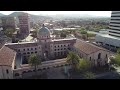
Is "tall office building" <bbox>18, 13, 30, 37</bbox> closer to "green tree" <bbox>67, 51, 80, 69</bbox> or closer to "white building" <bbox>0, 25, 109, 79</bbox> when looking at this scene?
"white building" <bbox>0, 25, 109, 79</bbox>

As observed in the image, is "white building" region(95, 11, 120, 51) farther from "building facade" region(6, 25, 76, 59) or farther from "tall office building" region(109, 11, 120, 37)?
"building facade" region(6, 25, 76, 59)

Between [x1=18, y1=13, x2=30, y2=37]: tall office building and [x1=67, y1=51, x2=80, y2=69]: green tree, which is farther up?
[x1=18, y1=13, x2=30, y2=37]: tall office building

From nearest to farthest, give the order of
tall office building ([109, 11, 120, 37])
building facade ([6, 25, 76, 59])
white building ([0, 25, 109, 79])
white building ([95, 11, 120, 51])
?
1. white building ([0, 25, 109, 79])
2. building facade ([6, 25, 76, 59])
3. white building ([95, 11, 120, 51])
4. tall office building ([109, 11, 120, 37])

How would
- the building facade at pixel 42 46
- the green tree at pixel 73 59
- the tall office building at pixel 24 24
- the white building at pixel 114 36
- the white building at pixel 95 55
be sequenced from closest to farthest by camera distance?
the green tree at pixel 73 59 → the white building at pixel 95 55 → the building facade at pixel 42 46 → the white building at pixel 114 36 → the tall office building at pixel 24 24

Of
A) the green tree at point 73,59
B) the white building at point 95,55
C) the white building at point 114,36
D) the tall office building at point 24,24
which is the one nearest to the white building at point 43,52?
the white building at point 95,55

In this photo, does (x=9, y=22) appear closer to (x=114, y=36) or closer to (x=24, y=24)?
(x=24, y=24)

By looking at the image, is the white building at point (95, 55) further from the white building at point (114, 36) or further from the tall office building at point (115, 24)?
the tall office building at point (115, 24)

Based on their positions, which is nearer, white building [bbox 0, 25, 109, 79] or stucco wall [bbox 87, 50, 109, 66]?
white building [bbox 0, 25, 109, 79]

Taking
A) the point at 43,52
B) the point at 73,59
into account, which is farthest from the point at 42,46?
the point at 73,59

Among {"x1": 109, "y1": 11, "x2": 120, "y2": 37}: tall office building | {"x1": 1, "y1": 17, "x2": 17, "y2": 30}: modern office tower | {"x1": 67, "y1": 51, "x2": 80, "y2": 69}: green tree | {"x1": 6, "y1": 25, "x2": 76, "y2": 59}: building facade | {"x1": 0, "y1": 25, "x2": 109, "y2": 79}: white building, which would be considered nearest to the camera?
{"x1": 0, "y1": 25, "x2": 109, "y2": 79}: white building

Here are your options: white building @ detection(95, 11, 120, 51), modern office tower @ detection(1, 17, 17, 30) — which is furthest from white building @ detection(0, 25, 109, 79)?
modern office tower @ detection(1, 17, 17, 30)

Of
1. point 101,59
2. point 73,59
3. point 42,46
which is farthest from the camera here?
point 42,46
